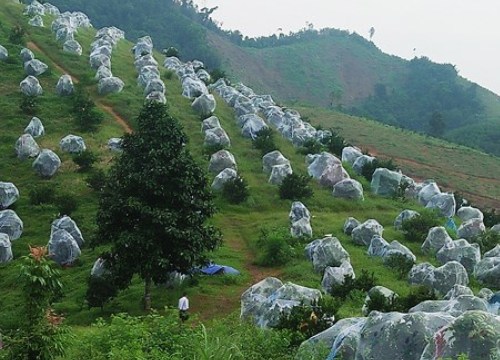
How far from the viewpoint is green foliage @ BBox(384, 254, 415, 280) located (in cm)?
2473

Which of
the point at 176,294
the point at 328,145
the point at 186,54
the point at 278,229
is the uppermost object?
the point at 186,54

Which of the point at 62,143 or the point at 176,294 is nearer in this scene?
the point at 176,294

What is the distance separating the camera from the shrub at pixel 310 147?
44.4 metres

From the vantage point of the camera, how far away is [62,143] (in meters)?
37.6

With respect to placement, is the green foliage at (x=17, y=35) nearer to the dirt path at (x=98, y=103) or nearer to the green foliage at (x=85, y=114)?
the dirt path at (x=98, y=103)

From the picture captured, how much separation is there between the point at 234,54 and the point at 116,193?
399 feet

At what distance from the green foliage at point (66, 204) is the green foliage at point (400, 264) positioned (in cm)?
1529

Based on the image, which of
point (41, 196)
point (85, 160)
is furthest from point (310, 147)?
point (41, 196)

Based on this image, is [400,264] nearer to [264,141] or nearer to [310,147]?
[264,141]

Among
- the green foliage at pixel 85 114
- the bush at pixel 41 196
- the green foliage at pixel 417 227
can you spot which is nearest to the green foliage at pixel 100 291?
the bush at pixel 41 196

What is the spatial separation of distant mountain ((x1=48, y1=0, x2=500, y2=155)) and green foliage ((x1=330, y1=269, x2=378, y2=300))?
7037 centimetres

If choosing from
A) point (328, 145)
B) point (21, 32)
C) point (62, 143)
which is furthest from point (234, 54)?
point (62, 143)

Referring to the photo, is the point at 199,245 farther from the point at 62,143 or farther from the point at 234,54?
the point at 234,54

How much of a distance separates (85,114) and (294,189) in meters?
15.5
